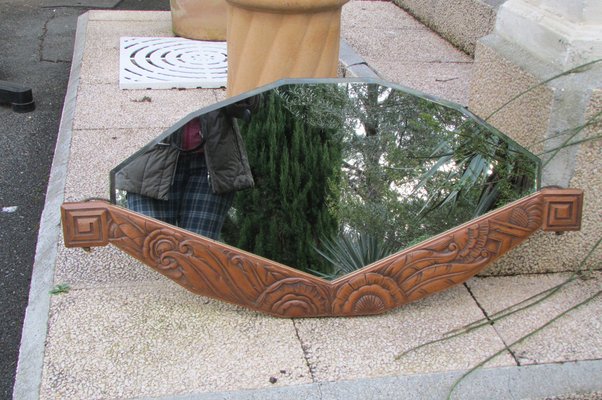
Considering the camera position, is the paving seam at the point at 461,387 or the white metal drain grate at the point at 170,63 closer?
the paving seam at the point at 461,387

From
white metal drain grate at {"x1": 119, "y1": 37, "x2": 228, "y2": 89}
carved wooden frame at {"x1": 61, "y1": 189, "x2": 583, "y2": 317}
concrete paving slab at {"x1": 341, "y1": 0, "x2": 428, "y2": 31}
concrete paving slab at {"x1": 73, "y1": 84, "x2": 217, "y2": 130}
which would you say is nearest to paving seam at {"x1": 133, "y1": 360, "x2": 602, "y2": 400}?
carved wooden frame at {"x1": 61, "y1": 189, "x2": 583, "y2": 317}

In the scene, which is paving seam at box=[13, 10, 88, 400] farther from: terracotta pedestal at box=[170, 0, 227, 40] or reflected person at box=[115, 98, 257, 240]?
terracotta pedestal at box=[170, 0, 227, 40]

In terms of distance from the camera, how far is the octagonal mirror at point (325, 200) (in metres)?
2.39

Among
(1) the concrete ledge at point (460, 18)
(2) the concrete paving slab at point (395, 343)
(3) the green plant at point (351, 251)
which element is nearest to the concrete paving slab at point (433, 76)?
(1) the concrete ledge at point (460, 18)

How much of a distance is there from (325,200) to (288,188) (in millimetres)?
141

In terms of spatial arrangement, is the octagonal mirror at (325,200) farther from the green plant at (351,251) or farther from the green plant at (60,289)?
the green plant at (60,289)

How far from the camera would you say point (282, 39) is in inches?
146

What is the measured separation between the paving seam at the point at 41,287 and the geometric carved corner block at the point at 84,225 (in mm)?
348

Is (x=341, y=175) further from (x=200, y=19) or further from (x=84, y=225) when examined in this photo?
(x=200, y=19)

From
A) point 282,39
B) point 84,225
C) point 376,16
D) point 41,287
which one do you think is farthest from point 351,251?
point 376,16

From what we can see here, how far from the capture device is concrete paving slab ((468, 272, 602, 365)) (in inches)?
94.5

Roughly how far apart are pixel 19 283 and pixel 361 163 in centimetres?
163

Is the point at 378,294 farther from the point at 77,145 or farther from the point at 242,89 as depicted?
the point at 77,145

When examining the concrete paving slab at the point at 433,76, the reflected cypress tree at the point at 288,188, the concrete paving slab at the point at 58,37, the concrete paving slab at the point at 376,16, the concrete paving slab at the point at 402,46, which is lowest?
the concrete paving slab at the point at 58,37
